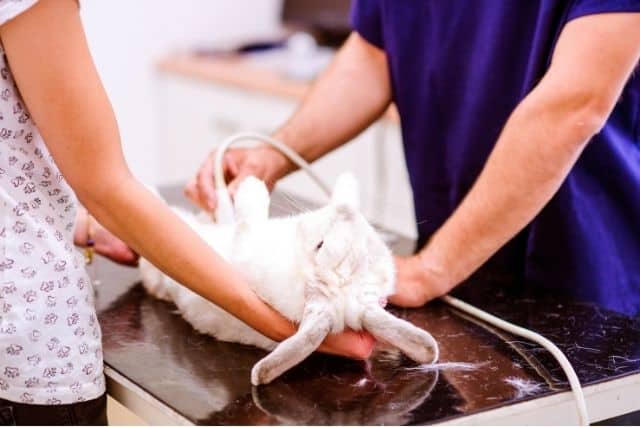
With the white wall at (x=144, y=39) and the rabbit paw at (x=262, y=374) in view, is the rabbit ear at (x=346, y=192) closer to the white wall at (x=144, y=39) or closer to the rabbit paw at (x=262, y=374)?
the rabbit paw at (x=262, y=374)

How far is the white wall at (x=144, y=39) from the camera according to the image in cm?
321

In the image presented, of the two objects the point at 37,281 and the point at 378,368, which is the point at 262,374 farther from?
the point at 37,281

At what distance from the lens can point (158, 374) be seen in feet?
3.39

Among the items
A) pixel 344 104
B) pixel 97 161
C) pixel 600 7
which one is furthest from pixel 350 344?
pixel 344 104

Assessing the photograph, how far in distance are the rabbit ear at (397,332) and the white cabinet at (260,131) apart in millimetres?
1142

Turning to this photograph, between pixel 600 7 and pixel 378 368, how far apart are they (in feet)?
1.70

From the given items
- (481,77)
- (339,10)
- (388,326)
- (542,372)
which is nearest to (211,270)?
(388,326)

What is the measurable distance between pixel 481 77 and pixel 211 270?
0.64 m

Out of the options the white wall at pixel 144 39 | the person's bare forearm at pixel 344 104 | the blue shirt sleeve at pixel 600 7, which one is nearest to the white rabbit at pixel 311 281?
the blue shirt sleeve at pixel 600 7

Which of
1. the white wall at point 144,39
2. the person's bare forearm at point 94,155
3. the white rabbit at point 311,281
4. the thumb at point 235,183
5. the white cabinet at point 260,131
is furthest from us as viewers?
the white wall at point 144,39

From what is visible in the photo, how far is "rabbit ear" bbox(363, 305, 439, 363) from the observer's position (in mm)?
1009

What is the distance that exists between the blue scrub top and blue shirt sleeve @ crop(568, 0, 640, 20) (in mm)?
14

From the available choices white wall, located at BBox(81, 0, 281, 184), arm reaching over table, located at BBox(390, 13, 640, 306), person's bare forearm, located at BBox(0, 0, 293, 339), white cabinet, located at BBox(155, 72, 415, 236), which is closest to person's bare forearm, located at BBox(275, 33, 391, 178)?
arm reaching over table, located at BBox(390, 13, 640, 306)

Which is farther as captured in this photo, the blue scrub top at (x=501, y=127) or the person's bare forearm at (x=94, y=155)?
the blue scrub top at (x=501, y=127)
